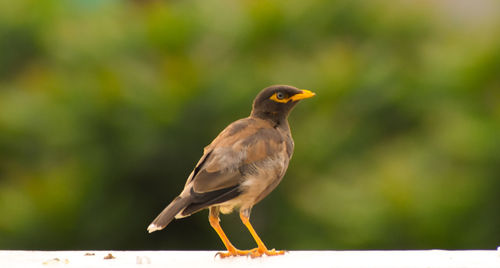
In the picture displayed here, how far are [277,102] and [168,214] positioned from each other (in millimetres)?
1202

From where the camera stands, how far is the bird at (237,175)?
4.08 metres

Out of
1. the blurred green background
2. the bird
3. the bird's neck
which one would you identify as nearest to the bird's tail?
the bird

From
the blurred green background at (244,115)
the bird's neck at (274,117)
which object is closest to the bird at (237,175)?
the bird's neck at (274,117)

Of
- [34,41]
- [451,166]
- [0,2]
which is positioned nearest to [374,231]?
[451,166]

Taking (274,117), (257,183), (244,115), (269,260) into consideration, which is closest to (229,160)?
(257,183)

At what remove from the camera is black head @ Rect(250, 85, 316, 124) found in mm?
4969

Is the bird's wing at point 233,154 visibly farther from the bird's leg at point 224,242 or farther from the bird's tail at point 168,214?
the bird's leg at point 224,242

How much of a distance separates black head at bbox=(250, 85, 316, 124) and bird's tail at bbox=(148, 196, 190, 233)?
3.40 ft

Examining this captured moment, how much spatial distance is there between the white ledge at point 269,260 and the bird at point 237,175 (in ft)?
0.52

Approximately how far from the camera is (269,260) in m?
4.07

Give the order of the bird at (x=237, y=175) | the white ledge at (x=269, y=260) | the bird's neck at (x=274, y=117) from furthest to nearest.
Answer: the bird's neck at (x=274, y=117), the bird at (x=237, y=175), the white ledge at (x=269, y=260)

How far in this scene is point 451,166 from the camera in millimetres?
6328

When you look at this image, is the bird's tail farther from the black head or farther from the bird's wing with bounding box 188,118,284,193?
the black head

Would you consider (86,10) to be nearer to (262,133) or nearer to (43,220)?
(43,220)
